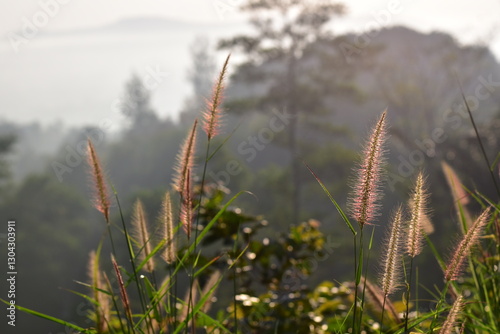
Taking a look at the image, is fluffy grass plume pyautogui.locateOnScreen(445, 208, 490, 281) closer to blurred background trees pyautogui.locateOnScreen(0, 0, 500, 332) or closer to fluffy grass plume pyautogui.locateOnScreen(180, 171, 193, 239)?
fluffy grass plume pyautogui.locateOnScreen(180, 171, 193, 239)

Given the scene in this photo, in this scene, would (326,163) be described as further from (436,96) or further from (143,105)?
(143,105)

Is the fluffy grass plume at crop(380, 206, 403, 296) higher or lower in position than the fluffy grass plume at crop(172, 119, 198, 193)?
lower

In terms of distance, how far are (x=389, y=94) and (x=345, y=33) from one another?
15.0 feet

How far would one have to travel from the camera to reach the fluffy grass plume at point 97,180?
4.91 feet

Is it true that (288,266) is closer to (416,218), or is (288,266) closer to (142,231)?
(142,231)

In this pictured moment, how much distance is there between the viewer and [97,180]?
1527 millimetres

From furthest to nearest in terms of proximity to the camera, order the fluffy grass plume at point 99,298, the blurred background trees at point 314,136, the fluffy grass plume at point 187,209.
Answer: the blurred background trees at point 314,136 < the fluffy grass plume at point 99,298 < the fluffy grass plume at point 187,209

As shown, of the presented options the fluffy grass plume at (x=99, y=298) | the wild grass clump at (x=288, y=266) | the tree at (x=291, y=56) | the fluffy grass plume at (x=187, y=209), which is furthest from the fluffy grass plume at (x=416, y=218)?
the tree at (x=291, y=56)

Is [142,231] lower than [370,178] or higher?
lower

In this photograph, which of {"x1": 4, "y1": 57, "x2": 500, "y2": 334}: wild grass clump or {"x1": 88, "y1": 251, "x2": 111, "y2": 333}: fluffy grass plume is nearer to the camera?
{"x1": 4, "y1": 57, "x2": 500, "y2": 334}: wild grass clump

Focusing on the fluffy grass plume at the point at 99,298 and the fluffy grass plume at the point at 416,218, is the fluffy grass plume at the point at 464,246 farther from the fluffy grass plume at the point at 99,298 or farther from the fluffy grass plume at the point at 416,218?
the fluffy grass plume at the point at 99,298

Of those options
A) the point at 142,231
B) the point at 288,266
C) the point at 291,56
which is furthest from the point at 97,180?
the point at 291,56

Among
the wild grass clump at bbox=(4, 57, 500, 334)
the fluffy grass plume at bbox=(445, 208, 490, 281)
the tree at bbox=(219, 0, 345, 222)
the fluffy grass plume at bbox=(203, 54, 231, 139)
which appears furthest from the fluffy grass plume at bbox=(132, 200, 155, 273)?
the tree at bbox=(219, 0, 345, 222)

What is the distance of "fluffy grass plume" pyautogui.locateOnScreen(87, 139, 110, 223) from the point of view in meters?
1.50
